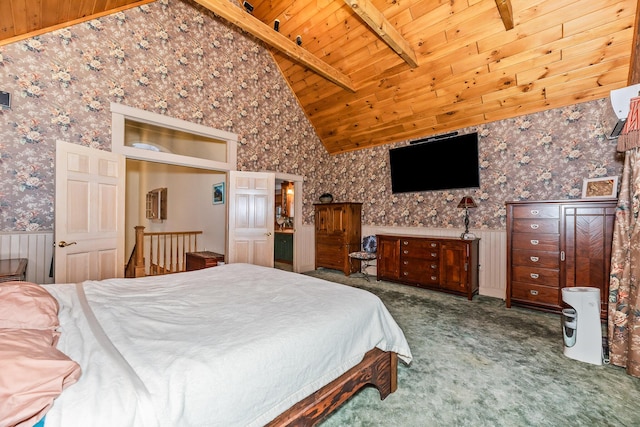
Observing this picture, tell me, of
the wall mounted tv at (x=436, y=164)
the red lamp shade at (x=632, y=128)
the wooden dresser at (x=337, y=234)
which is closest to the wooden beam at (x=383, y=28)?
the wall mounted tv at (x=436, y=164)

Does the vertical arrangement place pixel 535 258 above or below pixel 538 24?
below

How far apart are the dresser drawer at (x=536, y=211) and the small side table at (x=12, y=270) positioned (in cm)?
482

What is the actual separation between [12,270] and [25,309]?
152 centimetres

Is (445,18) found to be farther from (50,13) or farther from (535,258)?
(50,13)

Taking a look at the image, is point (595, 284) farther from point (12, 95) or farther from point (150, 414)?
point (12, 95)

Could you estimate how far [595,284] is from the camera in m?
2.90

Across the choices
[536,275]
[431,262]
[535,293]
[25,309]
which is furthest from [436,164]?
[25,309]

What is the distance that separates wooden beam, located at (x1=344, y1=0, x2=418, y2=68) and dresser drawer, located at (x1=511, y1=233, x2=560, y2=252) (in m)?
2.60

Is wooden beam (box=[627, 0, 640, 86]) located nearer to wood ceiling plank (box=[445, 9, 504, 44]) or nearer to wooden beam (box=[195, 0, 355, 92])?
wood ceiling plank (box=[445, 9, 504, 44])

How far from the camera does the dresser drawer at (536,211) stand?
3.10m

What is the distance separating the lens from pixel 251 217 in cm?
454

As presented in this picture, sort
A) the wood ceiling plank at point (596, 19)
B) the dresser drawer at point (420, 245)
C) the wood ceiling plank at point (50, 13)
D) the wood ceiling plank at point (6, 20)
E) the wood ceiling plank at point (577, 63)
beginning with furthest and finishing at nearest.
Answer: the dresser drawer at point (420, 245) < the wood ceiling plank at point (577, 63) < the wood ceiling plank at point (596, 19) < the wood ceiling plank at point (50, 13) < the wood ceiling plank at point (6, 20)

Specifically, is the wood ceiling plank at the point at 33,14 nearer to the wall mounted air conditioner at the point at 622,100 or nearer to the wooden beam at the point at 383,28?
the wooden beam at the point at 383,28

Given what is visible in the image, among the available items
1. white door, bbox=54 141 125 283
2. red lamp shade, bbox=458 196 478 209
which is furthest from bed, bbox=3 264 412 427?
red lamp shade, bbox=458 196 478 209
